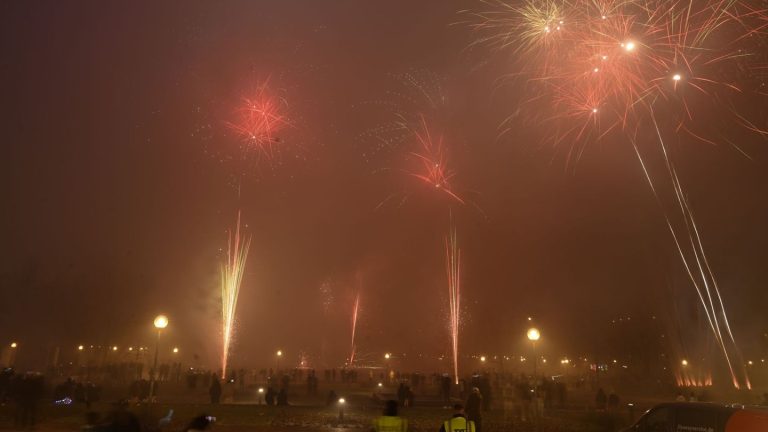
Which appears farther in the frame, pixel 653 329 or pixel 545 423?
pixel 653 329

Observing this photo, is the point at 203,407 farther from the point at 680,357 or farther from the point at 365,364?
the point at 365,364

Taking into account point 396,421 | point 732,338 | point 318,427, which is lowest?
point 318,427

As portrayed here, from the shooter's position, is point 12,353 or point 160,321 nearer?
point 160,321

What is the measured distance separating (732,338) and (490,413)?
4811 cm

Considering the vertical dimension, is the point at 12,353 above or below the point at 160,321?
below

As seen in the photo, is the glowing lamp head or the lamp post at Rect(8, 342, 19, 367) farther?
the lamp post at Rect(8, 342, 19, 367)

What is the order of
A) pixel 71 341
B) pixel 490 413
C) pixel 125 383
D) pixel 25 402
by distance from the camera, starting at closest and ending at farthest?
pixel 25 402
pixel 490 413
pixel 125 383
pixel 71 341

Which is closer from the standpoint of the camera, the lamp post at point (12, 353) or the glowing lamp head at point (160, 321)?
the glowing lamp head at point (160, 321)

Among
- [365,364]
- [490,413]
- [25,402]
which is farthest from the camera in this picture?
[365,364]

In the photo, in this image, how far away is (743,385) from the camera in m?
47.7

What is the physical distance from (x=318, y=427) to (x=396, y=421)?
12.6 m

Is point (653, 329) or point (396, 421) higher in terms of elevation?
point (653, 329)

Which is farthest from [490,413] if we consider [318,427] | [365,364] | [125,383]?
[365,364]

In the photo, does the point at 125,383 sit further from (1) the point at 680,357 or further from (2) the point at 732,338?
(2) the point at 732,338
